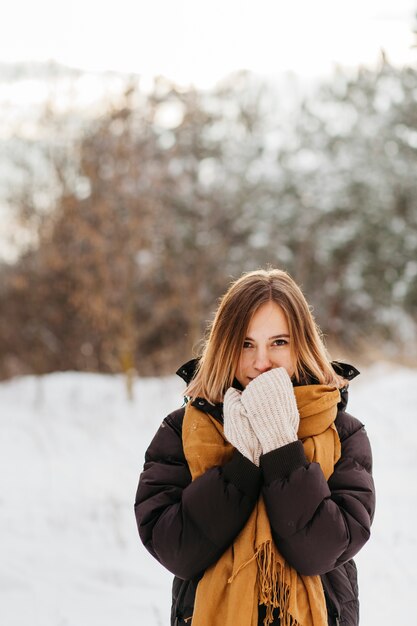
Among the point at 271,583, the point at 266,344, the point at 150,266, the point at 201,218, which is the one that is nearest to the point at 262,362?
the point at 266,344

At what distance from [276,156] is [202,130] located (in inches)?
134

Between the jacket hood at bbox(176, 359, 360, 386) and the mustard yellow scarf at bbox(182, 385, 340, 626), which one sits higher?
the jacket hood at bbox(176, 359, 360, 386)

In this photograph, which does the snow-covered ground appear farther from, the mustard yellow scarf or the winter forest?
the mustard yellow scarf

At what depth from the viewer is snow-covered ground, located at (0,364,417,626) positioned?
3.73 meters

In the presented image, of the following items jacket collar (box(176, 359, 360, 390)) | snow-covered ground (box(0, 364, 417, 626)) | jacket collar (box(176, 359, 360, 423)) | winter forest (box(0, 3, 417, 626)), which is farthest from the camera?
winter forest (box(0, 3, 417, 626))

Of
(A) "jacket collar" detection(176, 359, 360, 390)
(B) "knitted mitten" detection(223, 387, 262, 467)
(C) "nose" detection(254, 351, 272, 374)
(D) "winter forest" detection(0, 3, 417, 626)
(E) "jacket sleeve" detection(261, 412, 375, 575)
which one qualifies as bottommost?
(E) "jacket sleeve" detection(261, 412, 375, 575)

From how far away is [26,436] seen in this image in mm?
8711

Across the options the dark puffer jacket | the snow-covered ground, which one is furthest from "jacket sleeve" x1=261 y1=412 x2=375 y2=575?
the snow-covered ground

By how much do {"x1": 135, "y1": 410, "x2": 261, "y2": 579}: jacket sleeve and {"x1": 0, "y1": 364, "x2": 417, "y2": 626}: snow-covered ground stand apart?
4.75 feet

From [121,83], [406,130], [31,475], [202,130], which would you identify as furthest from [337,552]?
[202,130]

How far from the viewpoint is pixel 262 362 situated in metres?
1.97

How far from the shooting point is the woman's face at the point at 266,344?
1998mm

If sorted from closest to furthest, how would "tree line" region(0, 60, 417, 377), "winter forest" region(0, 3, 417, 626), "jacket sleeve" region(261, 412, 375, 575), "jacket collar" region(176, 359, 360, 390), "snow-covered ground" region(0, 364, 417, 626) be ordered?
"jacket sleeve" region(261, 412, 375, 575)
"jacket collar" region(176, 359, 360, 390)
"snow-covered ground" region(0, 364, 417, 626)
"winter forest" region(0, 3, 417, 626)
"tree line" region(0, 60, 417, 377)

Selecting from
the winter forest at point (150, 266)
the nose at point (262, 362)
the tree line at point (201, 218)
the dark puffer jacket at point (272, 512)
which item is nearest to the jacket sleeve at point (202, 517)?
the dark puffer jacket at point (272, 512)
